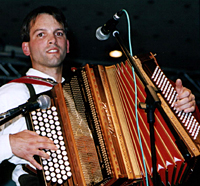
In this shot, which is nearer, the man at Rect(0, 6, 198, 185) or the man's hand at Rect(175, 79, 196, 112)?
the man at Rect(0, 6, 198, 185)

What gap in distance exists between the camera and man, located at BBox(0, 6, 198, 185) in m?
1.69

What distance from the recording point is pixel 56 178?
165 cm

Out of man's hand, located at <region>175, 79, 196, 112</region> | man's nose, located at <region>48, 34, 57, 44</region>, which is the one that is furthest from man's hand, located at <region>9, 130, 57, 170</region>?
man's nose, located at <region>48, 34, 57, 44</region>

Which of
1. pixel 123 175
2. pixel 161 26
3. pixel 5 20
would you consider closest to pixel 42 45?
pixel 123 175

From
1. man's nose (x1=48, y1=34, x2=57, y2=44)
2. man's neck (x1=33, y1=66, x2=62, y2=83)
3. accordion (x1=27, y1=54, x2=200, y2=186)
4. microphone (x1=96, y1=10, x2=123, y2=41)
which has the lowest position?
accordion (x1=27, y1=54, x2=200, y2=186)

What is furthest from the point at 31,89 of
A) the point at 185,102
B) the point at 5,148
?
the point at 185,102

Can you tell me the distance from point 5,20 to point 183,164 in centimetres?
469

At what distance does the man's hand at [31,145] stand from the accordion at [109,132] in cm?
4

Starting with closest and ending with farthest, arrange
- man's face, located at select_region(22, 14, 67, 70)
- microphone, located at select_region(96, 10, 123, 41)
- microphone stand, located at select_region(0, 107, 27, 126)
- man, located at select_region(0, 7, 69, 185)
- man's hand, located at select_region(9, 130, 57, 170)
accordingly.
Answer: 1. microphone stand, located at select_region(0, 107, 27, 126)
2. man's hand, located at select_region(9, 130, 57, 170)
3. microphone, located at select_region(96, 10, 123, 41)
4. man, located at select_region(0, 7, 69, 185)
5. man's face, located at select_region(22, 14, 67, 70)

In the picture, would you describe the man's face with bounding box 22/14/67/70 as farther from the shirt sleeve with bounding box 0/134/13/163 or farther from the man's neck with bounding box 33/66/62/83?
the shirt sleeve with bounding box 0/134/13/163

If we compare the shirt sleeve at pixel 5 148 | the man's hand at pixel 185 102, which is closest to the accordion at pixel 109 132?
the man's hand at pixel 185 102

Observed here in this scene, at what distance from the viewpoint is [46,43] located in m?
2.43

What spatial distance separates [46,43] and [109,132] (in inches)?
37.1

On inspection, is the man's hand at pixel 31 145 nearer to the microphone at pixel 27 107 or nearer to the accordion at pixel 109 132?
the accordion at pixel 109 132
